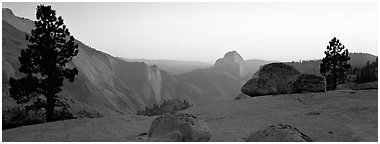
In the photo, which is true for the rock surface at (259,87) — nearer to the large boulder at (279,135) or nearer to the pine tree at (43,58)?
the pine tree at (43,58)

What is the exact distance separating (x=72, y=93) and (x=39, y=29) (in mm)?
60991

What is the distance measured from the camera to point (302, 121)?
18.5 meters

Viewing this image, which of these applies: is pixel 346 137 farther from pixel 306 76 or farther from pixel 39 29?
pixel 39 29

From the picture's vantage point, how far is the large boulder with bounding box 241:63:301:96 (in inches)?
1222

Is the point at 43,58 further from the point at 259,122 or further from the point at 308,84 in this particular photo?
the point at 308,84

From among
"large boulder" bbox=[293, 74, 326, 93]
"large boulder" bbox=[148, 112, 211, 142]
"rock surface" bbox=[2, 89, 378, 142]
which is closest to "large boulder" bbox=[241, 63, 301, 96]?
"large boulder" bbox=[293, 74, 326, 93]

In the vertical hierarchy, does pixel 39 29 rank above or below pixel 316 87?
above

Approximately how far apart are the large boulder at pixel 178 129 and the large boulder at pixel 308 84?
60.6 feet

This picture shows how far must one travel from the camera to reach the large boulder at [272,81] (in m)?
31.0

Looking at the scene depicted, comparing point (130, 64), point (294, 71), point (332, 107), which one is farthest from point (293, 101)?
point (130, 64)

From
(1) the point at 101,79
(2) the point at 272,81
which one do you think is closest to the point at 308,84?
(2) the point at 272,81

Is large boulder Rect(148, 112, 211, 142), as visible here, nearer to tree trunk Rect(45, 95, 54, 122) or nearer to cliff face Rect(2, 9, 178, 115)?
tree trunk Rect(45, 95, 54, 122)

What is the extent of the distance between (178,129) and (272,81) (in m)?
20.7

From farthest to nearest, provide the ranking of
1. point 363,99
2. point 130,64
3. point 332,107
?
point 130,64 < point 363,99 < point 332,107
